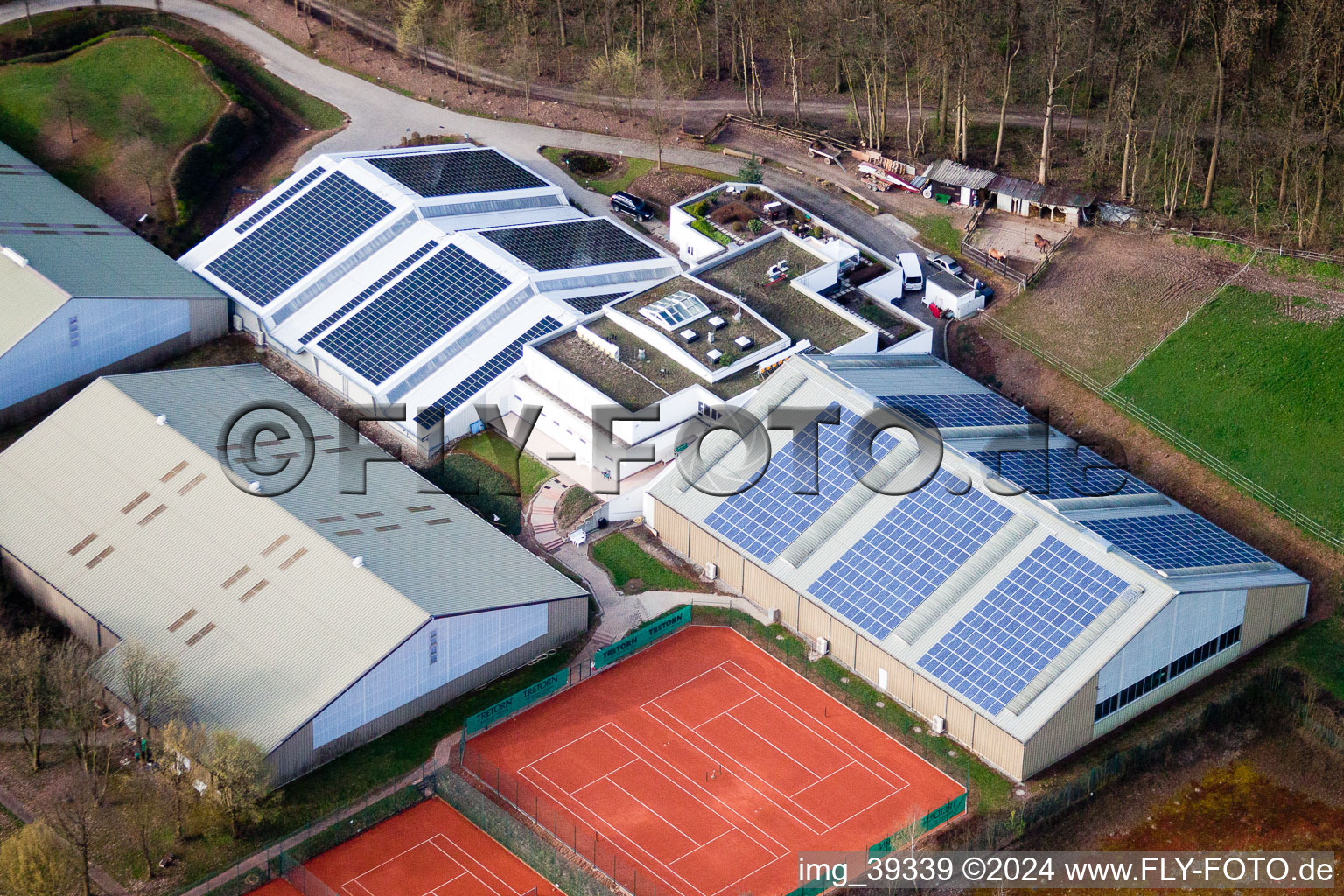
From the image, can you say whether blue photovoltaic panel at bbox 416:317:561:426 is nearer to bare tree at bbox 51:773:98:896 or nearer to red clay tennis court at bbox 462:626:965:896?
red clay tennis court at bbox 462:626:965:896

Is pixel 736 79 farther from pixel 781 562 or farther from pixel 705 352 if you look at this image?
pixel 781 562

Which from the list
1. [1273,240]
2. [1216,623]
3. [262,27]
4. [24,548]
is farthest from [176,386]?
[1273,240]

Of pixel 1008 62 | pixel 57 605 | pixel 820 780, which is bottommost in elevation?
pixel 820 780

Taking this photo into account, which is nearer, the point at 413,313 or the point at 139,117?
the point at 413,313

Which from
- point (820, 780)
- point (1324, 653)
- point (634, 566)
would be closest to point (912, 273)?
point (634, 566)

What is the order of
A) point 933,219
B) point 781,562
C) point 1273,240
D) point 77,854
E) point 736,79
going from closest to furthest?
point 77,854 → point 781,562 → point 1273,240 → point 933,219 → point 736,79

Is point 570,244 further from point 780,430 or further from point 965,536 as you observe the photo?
point 965,536
